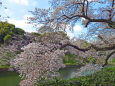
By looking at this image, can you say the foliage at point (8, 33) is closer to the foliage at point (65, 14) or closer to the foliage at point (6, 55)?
the foliage at point (6, 55)

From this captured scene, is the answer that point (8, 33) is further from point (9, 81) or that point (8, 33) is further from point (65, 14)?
point (65, 14)

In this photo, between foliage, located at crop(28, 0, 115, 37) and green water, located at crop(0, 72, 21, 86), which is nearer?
foliage, located at crop(28, 0, 115, 37)

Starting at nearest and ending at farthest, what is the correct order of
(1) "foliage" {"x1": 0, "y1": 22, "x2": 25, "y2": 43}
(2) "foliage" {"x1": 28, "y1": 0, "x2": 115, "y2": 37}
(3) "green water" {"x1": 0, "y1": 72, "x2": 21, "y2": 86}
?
1. (2) "foliage" {"x1": 28, "y1": 0, "x2": 115, "y2": 37}
2. (3) "green water" {"x1": 0, "y1": 72, "x2": 21, "y2": 86}
3. (1) "foliage" {"x1": 0, "y1": 22, "x2": 25, "y2": 43}

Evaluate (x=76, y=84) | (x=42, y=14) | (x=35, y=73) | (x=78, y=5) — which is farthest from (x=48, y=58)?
(x=78, y=5)

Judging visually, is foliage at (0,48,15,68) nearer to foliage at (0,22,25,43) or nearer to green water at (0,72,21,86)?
green water at (0,72,21,86)

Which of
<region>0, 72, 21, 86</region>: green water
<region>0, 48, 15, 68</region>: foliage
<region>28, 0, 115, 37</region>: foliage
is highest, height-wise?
<region>28, 0, 115, 37</region>: foliage

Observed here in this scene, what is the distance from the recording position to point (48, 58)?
156 inches

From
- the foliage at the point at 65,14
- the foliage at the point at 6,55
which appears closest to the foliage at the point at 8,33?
the foliage at the point at 6,55

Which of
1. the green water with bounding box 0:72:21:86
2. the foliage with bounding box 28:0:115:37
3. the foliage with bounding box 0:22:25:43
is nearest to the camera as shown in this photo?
the foliage with bounding box 28:0:115:37

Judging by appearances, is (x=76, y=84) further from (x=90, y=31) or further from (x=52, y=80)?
(x=90, y=31)

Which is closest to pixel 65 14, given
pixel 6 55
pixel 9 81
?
pixel 6 55

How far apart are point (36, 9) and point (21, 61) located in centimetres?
238

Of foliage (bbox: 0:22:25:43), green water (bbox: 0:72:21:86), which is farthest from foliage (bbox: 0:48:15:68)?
foliage (bbox: 0:22:25:43)

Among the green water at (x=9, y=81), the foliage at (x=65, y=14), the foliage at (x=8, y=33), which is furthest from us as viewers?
the foliage at (x=8, y=33)
